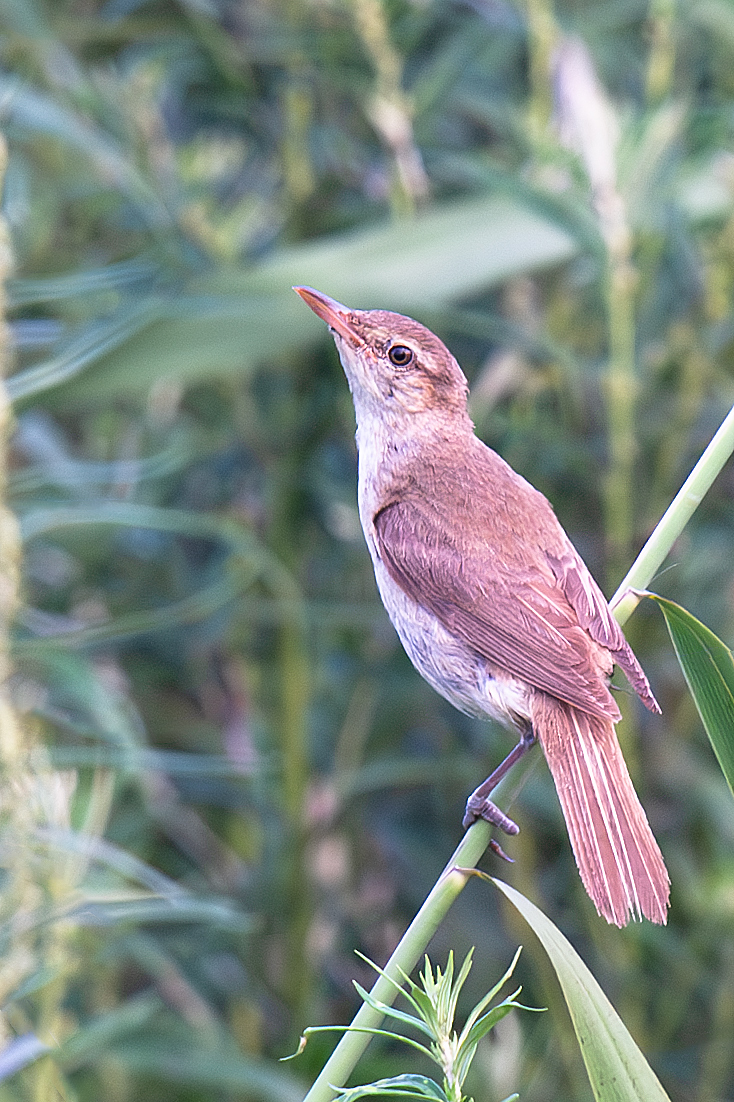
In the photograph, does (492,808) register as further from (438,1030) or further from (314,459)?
(314,459)

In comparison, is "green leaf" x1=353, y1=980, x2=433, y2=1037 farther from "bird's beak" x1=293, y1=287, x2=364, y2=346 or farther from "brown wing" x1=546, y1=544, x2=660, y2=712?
"bird's beak" x1=293, y1=287, x2=364, y2=346

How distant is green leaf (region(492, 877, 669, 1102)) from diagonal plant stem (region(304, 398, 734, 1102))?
0.32ft

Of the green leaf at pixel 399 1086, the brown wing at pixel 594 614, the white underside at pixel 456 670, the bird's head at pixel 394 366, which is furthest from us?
the bird's head at pixel 394 366

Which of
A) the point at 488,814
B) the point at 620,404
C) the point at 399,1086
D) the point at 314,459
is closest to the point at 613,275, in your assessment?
the point at 620,404

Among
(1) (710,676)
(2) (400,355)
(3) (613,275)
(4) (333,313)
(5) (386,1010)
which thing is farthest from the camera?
(3) (613,275)

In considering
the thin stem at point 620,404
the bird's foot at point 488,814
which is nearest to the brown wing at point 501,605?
the bird's foot at point 488,814

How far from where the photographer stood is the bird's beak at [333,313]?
2307 mm

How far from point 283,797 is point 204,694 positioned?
0.71m

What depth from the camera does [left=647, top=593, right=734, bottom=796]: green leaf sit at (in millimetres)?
1469

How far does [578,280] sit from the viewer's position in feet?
12.1

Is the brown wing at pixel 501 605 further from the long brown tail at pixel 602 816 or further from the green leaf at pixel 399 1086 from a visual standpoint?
the green leaf at pixel 399 1086

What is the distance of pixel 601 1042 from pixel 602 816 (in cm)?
47

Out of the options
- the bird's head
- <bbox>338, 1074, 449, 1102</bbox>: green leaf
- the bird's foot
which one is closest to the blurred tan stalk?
the bird's head

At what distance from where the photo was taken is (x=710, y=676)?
1.50 metres
